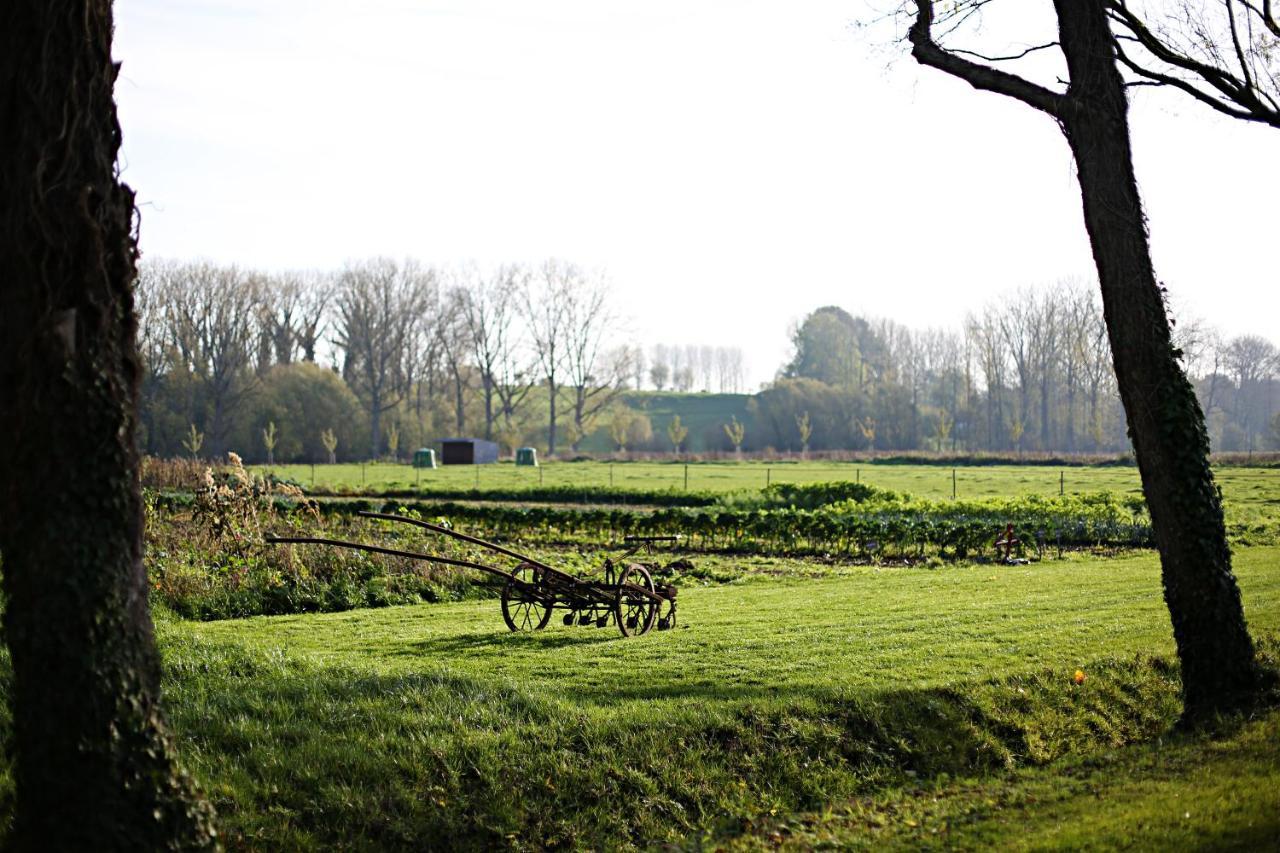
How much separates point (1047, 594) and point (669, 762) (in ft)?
27.6

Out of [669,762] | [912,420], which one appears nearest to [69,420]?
[669,762]

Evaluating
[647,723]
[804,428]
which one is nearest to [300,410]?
[804,428]

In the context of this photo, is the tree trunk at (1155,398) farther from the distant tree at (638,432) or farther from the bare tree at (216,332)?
the distant tree at (638,432)

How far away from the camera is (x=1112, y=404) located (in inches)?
3516

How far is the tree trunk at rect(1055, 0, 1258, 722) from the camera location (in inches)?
327

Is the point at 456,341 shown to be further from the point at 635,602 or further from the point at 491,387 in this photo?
the point at 635,602

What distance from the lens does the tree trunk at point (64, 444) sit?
4055 millimetres

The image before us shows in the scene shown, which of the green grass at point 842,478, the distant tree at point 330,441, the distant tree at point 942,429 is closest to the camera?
the green grass at point 842,478

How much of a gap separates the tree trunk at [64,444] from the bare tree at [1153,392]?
23.6ft

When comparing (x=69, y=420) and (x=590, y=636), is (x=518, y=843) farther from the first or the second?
(x=590, y=636)

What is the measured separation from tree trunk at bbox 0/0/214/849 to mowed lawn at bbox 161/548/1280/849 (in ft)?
5.50

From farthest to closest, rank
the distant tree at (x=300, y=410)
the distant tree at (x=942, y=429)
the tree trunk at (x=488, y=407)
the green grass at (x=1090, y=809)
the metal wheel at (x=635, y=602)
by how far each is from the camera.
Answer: the tree trunk at (x=488, y=407), the distant tree at (x=942, y=429), the distant tree at (x=300, y=410), the metal wheel at (x=635, y=602), the green grass at (x=1090, y=809)

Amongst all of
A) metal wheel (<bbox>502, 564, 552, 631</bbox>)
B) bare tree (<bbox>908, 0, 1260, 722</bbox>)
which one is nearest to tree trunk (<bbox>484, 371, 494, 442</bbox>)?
metal wheel (<bbox>502, 564, 552, 631</bbox>)

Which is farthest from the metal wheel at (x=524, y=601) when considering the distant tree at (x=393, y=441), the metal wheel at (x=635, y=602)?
the distant tree at (x=393, y=441)
